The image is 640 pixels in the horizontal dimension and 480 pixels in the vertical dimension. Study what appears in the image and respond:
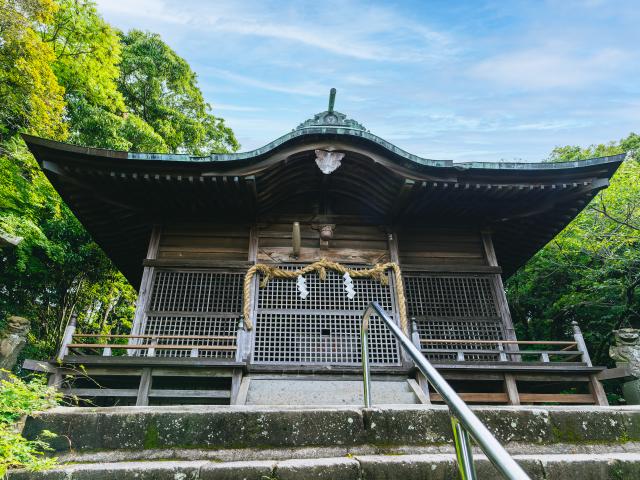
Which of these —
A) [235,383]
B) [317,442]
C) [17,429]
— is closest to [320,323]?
[235,383]

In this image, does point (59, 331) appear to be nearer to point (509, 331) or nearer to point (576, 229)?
point (509, 331)

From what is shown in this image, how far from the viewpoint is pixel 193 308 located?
7.28 m

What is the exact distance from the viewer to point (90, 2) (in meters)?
13.5

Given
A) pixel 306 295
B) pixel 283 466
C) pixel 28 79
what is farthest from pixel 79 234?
pixel 283 466

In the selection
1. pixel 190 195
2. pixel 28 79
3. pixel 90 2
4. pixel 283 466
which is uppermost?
pixel 90 2

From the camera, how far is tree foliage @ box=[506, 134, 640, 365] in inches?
429

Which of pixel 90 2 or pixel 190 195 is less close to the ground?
pixel 90 2

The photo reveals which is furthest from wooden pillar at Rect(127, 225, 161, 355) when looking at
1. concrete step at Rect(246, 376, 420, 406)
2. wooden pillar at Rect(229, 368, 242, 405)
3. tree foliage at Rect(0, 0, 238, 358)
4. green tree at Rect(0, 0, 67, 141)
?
green tree at Rect(0, 0, 67, 141)

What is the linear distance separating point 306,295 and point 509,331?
3.80m

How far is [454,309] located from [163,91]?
18.7m

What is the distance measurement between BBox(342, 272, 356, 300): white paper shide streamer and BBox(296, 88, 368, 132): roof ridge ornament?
10.8 feet

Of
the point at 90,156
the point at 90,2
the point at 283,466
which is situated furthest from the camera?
the point at 90,2

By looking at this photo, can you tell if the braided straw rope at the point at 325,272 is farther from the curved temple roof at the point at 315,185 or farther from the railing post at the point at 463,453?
the railing post at the point at 463,453

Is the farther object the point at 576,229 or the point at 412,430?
the point at 576,229
